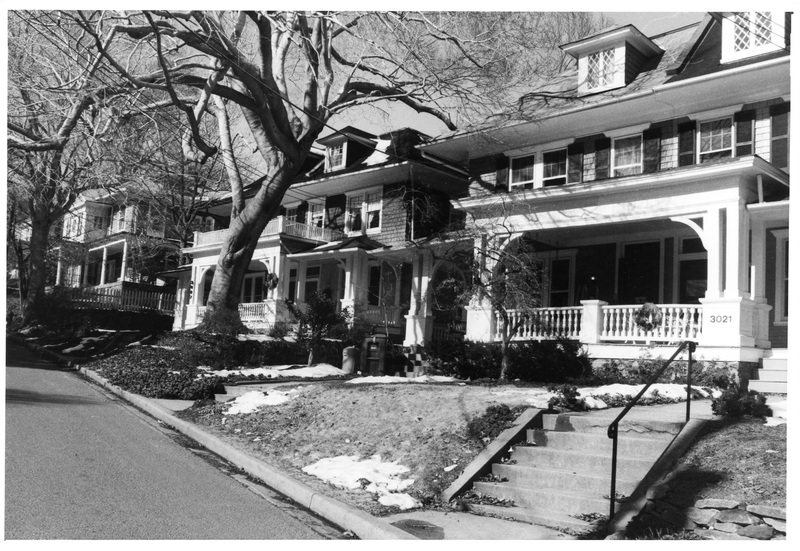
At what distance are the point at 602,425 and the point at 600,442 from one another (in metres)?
0.50

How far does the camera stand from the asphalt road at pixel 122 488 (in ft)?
18.6

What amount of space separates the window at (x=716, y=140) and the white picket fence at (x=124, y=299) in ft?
76.9

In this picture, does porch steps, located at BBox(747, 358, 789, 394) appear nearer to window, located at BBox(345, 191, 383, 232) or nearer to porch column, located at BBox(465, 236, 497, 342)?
porch column, located at BBox(465, 236, 497, 342)

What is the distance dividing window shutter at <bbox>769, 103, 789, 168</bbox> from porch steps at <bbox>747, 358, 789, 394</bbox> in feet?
12.9

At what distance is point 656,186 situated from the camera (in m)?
15.3

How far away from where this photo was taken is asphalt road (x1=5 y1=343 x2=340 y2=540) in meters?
5.66

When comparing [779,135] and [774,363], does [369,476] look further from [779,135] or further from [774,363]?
[779,135]

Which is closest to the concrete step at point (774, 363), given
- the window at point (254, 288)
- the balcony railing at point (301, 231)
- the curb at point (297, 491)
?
the curb at point (297, 491)

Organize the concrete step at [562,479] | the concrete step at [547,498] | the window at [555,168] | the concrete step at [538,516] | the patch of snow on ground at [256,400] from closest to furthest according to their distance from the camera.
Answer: the concrete step at [538,516]
the concrete step at [547,498]
the concrete step at [562,479]
the patch of snow on ground at [256,400]
the window at [555,168]

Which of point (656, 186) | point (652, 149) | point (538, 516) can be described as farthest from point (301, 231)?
point (538, 516)

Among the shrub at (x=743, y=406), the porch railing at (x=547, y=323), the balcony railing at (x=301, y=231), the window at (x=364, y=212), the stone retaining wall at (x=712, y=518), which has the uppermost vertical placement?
the window at (x=364, y=212)

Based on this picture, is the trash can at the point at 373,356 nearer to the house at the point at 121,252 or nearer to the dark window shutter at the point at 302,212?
the dark window shutter at the point at 302,212

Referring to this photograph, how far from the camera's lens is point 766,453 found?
633cm

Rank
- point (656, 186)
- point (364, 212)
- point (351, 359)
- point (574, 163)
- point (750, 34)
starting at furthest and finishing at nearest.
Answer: point (364, 212), point (574, 163), point (351, 359), point (656, 186), point (750, 34)
